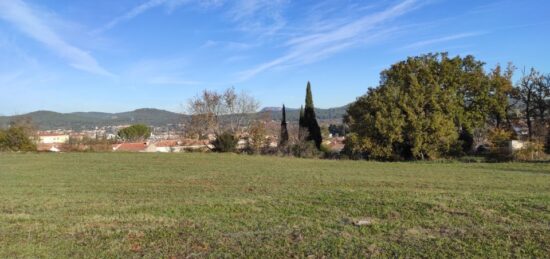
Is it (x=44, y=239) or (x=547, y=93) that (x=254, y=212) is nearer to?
(x=44, y=239)

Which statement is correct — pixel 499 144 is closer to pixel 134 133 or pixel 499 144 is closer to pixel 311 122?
pixel 311 122

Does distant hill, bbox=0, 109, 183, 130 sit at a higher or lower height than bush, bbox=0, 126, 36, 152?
higher

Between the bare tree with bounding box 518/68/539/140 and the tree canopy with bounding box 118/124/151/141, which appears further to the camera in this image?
the tree canopy with bounding box 118/124/151/141

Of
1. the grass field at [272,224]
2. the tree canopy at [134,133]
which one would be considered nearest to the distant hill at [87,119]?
the tree canopy at [134,133]

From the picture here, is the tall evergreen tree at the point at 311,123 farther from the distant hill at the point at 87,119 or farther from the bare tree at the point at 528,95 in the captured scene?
the distant hill at the point at 87,119

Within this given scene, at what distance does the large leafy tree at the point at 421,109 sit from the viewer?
1176 inches

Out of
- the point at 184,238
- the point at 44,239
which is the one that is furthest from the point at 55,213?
the point at 184,238

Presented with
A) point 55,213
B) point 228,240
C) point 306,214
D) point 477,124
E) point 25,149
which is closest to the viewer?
A: point 228,240

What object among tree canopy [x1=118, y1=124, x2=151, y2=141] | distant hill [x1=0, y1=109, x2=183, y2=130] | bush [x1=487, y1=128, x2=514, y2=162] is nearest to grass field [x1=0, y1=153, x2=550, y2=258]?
bush [x1=487, y1=128, x2=514, y2=162]

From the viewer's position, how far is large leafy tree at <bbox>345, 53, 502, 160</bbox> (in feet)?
98.0

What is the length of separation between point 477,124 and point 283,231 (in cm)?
3191

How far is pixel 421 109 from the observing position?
3052 cm

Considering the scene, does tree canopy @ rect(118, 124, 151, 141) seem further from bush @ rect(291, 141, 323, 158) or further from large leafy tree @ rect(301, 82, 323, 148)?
bush @ rect(291, 141, 323, 158)

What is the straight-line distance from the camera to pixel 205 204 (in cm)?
803
